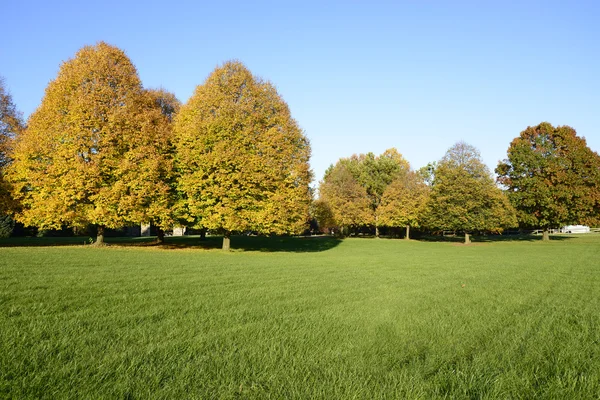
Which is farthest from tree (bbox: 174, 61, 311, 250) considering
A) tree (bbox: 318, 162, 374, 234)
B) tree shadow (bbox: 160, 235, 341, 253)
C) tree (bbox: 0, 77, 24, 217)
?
tree (bbox: 318, 162, 374, 234)

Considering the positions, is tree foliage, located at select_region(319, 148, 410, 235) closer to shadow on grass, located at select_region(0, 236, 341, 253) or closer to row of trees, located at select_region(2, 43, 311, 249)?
shadow on grass, located at select_region(0, 236, 341, 253)

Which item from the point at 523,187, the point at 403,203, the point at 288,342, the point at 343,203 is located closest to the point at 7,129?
the point at 288,342

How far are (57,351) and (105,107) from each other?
23.6 metres

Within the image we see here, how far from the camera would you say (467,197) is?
45.5 m

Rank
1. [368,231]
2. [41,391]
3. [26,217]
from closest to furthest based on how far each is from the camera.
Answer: [41,391] → [26,217] → [368,231]

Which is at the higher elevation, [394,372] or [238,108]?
[238,108]

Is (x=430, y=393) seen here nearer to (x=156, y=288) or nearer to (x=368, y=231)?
(x=156, y=288)

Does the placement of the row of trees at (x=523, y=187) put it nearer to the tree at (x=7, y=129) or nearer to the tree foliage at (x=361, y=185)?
the tree foliage at (x=361, y=185)

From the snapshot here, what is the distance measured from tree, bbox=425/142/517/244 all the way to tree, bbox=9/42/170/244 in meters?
35.1

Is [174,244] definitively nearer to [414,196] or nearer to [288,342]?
[288,342]

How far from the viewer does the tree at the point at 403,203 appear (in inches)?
2228

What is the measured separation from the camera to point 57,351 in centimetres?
423

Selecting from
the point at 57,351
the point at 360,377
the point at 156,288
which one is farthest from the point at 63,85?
the point at 360,377

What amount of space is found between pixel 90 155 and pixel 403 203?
44.6 meters
